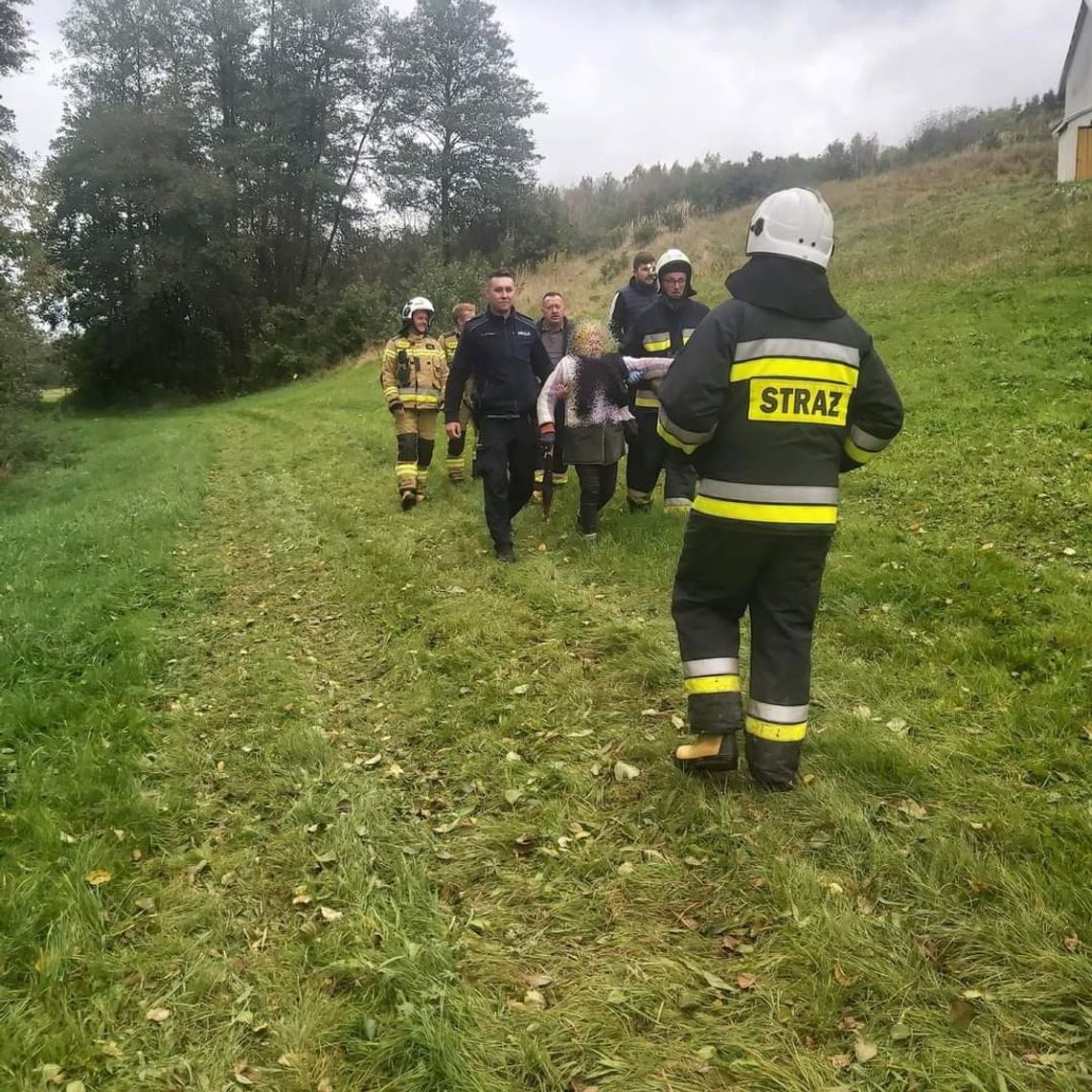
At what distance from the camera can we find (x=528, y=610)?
5.83 meters

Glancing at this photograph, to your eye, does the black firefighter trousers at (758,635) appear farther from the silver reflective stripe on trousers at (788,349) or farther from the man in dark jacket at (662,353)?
the man in dark jacket at (662,353)

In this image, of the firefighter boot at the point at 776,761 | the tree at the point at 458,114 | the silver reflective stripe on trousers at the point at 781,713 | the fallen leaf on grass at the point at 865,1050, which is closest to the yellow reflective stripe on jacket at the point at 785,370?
the silver reflective stripe on trousers at the point at 781,713

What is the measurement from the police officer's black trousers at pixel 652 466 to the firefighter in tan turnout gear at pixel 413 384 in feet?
9.79

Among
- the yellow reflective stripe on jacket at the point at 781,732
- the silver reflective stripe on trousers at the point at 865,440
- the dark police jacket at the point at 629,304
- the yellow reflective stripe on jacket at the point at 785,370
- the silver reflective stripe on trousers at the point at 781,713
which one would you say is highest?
the dark police jacket at the point at 629,304

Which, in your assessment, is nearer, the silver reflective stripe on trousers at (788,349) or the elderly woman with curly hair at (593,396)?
the silver reflective stripe on trousers at (788,349)

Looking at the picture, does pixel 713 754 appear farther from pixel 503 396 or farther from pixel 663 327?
pixel 663 327

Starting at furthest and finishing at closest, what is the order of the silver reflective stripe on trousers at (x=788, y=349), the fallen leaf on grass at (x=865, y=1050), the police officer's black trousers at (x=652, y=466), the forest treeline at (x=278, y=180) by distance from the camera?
the forest treeline at (x=278, y=180)
the police officer's black trousers at (x=652, y=466)
the silver reflective stripe on trousers at (x=788, y=349)
the fallen leaf on grass at (x=865, y=1050)

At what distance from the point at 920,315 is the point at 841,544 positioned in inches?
332

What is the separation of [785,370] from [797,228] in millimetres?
591

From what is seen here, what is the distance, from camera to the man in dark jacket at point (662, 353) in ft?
23.7

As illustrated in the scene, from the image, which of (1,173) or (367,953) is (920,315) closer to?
(367,953)

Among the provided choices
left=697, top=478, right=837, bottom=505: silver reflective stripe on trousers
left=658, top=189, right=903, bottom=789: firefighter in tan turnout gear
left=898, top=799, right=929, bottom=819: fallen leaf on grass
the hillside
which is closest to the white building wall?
the hillside

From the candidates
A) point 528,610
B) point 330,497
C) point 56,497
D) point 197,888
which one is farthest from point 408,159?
point 197,888

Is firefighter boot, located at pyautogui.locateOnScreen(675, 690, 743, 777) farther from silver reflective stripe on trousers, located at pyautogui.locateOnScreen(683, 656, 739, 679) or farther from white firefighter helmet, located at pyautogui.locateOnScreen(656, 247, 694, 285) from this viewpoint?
white firefighter helmet, located at pyautogui.locateOnScreen(656, 247, 694, 285)
